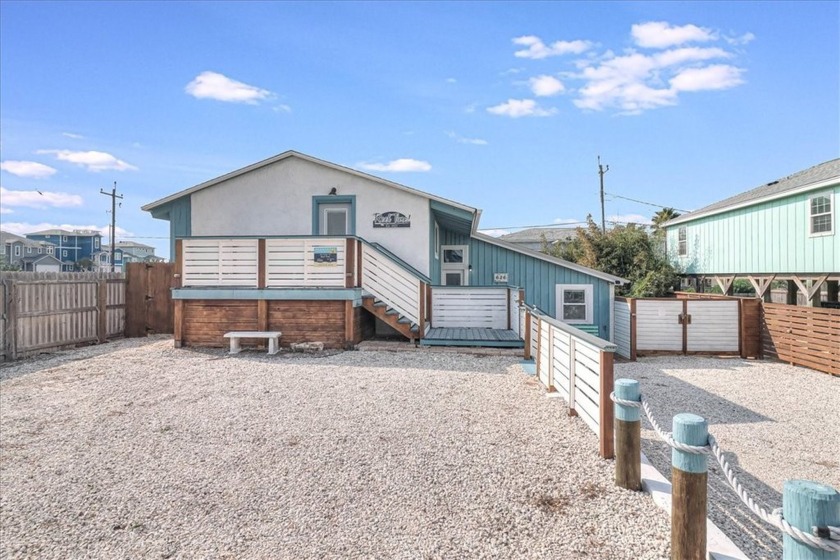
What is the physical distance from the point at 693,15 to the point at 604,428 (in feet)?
37.6

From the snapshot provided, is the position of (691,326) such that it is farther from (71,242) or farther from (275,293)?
(71,242)

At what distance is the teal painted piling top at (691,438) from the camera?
2.55 m

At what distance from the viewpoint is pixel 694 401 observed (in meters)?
7.36

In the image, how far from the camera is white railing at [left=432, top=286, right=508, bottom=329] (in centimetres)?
1201

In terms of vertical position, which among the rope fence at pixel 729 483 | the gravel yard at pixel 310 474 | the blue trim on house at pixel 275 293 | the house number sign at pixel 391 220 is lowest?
the gravel yard at pixel 310 474

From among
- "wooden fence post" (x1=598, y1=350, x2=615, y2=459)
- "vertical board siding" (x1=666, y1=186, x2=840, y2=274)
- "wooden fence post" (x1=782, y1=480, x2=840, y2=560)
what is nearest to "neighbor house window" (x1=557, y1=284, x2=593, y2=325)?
"vertical board siding" (x1=666, y1=186, x2=840, y2=274)

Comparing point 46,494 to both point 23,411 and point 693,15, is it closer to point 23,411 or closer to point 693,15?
point 23,411

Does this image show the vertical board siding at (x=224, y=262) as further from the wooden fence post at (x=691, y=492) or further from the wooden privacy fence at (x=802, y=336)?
the wooden privacy fence at (x=802, y=336)

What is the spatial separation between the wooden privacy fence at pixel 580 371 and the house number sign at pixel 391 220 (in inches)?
243

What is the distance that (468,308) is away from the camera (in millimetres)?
12094

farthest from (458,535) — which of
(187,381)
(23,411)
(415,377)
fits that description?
(23,411)

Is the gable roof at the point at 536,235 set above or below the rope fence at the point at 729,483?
above

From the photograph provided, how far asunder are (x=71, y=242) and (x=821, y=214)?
95.2m

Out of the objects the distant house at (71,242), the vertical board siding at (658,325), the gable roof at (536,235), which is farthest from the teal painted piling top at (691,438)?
the distant house at (71,242)
